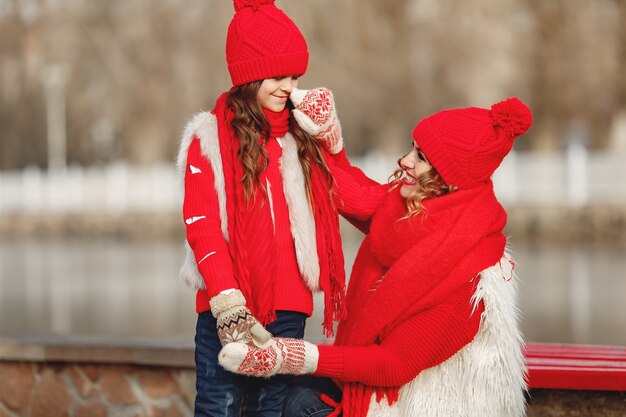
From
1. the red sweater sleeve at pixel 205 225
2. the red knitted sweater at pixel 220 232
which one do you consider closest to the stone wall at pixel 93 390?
the red knitted sweater at pixel 220 232

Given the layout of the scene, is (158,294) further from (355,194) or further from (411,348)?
(411,348)

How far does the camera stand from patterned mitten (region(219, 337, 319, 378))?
9.42 feet

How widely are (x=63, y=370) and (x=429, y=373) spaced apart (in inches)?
84.7

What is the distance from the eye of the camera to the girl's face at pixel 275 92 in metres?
3.27

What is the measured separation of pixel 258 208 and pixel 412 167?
1.54 feet

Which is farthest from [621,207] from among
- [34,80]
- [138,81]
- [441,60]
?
[34,80]

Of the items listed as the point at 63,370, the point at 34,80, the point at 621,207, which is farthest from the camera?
the point at 34,80

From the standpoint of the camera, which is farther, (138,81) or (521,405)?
Result: (138,81)

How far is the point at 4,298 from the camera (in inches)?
435

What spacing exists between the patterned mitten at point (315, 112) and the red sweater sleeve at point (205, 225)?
319 millimetres

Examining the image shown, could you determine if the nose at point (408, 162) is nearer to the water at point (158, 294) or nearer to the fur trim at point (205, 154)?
the fur trim at point (205, 154)

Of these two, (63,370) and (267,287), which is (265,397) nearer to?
(267,287)

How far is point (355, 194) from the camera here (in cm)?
343

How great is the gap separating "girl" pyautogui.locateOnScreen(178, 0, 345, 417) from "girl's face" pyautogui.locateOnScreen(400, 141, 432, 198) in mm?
270
